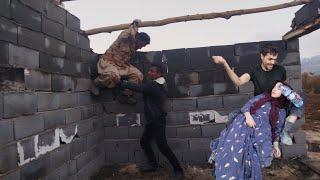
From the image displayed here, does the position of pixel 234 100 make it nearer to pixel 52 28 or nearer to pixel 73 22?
pixel 73 22

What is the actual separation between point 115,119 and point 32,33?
8.99 feet

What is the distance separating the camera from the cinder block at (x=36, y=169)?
12.1 feet

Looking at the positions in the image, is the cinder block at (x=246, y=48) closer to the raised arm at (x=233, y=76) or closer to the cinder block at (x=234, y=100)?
the cinder block at (x=234, y=100)

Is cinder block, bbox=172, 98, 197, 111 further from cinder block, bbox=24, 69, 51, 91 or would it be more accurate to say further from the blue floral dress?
the blue floral dress

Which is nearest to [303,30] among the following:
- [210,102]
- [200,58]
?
[200,58]

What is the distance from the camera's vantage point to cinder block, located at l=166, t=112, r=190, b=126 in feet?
20.6

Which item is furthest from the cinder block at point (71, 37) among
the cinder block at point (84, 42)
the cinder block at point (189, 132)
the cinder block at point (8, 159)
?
the cinder block at point (189, 132)

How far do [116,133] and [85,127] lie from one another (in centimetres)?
92

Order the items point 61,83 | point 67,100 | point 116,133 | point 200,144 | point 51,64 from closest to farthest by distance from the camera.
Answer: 1. point 51,64
2. point 61,83
3. point 67,100
4. point 200,144
5. point 116,133

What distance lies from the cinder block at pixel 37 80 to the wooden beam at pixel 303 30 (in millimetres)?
3670

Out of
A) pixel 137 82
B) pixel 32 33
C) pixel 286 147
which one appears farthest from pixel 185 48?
pixel 32 33

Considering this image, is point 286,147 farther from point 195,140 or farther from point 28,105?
point 28,105

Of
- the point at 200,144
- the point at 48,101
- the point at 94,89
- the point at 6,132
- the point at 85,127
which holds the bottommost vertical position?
the point at 200,144

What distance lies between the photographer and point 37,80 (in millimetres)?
4055
